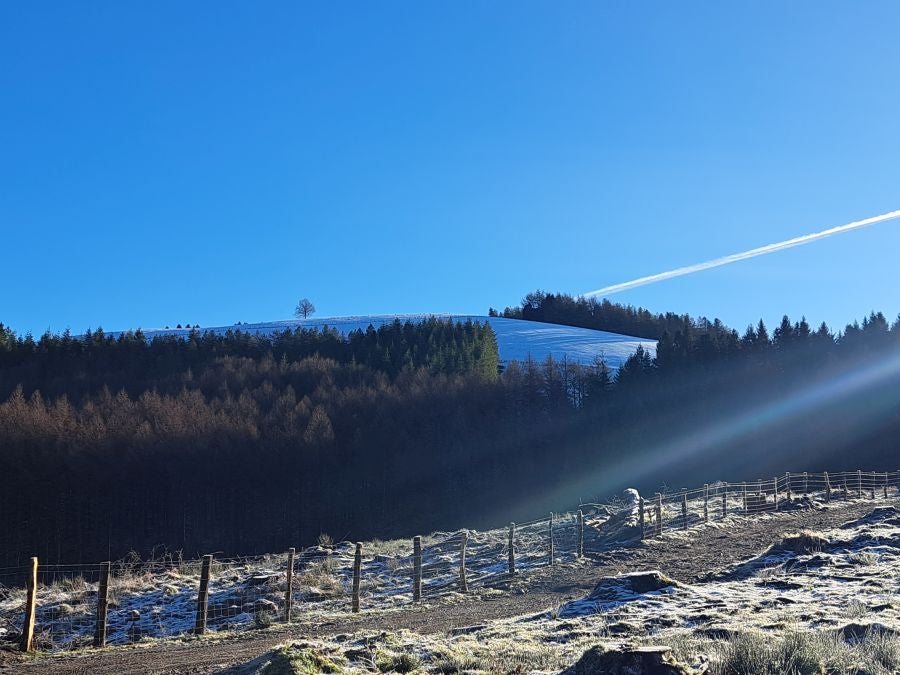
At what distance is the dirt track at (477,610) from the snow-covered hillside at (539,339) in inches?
3881

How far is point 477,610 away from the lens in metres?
16.9

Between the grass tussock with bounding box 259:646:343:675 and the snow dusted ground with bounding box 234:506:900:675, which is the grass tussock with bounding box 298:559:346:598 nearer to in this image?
the snow dusted ground with bounding box 234:506:900:675

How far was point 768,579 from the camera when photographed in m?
15.8

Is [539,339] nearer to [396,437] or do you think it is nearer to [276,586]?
[396,437]

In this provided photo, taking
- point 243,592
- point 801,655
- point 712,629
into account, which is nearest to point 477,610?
point 712,629

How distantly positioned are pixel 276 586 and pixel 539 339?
432 ft

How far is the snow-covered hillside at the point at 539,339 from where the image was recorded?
443ft

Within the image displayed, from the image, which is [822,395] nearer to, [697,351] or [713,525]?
[697,351]

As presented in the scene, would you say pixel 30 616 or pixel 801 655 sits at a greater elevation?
pixel 801 655

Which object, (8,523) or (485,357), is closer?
(8,523)

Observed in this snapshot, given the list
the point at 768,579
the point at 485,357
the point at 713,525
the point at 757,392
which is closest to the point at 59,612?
the point at 768,579

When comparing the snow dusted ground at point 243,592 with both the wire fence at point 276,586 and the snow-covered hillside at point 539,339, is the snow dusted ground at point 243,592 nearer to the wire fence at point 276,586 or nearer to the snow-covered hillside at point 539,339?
the wire fence at point 276,586

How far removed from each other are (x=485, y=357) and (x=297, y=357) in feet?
103

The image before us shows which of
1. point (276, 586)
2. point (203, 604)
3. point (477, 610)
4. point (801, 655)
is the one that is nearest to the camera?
point (801, 655)
